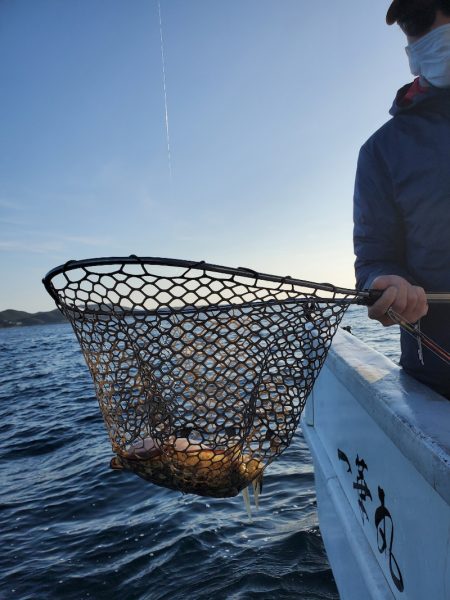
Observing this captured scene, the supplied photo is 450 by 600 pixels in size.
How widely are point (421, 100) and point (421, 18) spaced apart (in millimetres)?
395

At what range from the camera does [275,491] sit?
5.50m

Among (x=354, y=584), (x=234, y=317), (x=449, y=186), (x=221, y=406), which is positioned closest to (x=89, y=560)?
(x=354, y=584)

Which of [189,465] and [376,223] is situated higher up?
[376,223]

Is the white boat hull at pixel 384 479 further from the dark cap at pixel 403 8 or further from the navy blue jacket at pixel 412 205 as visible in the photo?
the dark cap at pixel 403 8

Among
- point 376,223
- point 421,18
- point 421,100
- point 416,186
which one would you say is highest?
point 421,18

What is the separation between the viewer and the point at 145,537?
4.68 m

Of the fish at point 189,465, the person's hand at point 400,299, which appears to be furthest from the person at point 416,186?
the fish at point 189,465

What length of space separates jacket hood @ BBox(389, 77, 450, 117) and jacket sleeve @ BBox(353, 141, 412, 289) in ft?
0.77

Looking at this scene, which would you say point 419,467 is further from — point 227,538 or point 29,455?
point 29,455

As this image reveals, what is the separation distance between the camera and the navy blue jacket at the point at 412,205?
2033 mm

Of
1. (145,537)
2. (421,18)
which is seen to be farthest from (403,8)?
(145,537)

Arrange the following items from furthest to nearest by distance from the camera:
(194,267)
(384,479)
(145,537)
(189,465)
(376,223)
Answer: (145,537) → (376,223) → (384,479) → (189,465) → (194,267)

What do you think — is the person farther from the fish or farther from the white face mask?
the fish

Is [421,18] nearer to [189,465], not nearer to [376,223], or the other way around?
[376,223]
